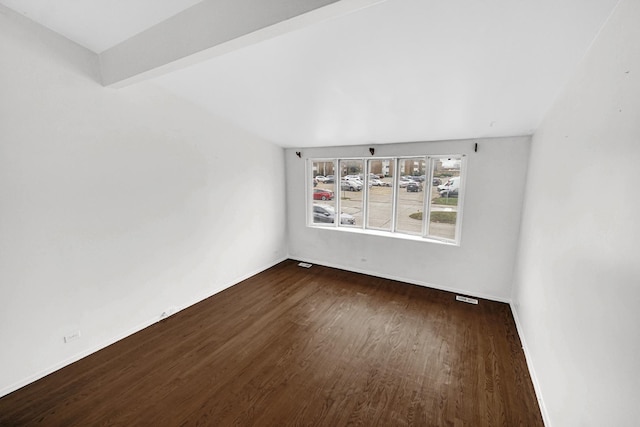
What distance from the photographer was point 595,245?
1.21m

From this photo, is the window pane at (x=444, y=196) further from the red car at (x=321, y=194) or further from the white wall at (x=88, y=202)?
the white wall at (x=88, y=202)

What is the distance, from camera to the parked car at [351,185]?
4.28 meters

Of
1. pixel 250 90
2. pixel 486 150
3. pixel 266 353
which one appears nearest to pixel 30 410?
pixel 266 353

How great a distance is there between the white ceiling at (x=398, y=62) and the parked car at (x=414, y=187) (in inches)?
36.5

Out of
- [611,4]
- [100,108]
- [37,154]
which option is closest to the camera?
[611,4]

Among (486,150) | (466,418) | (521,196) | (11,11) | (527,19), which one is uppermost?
(11,11)

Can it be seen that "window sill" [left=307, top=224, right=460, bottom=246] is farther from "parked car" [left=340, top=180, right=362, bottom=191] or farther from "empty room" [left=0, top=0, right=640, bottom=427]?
"parked car" [left=340, top=180, right=362, bottom=191]

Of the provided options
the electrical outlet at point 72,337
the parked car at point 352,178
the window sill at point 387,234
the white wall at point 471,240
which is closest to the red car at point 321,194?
the parked car at point 352,178

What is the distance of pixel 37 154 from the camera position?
6.45 feet

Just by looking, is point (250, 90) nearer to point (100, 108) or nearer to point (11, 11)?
point (100, 108)

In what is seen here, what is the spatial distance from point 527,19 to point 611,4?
0.97 ft

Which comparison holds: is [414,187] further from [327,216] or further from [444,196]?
[327,216]

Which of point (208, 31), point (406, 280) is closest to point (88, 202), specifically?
point (208, 31)

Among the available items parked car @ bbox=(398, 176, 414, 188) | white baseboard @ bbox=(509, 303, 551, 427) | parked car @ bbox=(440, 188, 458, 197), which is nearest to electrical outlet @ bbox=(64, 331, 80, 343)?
white baseboard @ bbox=(509, 303, 551, 427)
